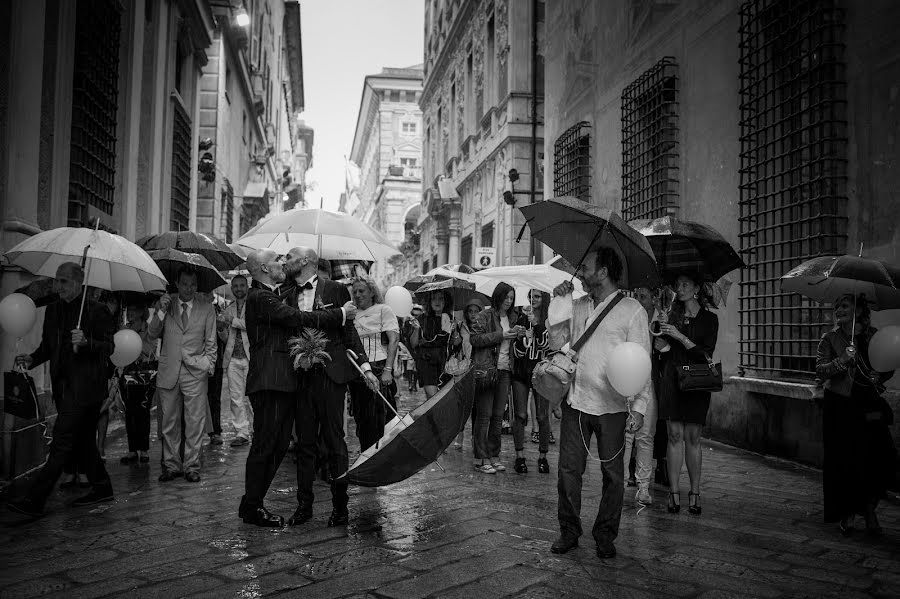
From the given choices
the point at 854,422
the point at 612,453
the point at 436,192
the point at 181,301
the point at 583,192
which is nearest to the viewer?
the point at 612,453

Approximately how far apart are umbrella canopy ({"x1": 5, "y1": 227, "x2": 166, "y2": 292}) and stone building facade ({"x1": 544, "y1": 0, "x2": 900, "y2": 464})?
15.3 feet

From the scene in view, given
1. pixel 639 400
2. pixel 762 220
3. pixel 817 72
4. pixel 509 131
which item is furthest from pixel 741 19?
pixel 509 131

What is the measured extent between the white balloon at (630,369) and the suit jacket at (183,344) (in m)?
3.92

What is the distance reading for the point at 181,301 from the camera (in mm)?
7008

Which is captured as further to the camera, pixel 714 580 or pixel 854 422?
pixel 854 422

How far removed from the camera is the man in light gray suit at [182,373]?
22.3 ft

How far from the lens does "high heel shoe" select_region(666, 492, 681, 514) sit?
5.62m

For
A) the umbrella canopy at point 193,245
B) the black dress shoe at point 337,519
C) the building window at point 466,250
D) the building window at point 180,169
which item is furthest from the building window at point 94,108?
the building window at point 466,250

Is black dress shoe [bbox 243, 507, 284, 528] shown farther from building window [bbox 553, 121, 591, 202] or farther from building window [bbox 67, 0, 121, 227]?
building window [bbox 553, 121, 591, 202]

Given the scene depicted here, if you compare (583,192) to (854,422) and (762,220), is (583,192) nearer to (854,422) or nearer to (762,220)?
(762,220)

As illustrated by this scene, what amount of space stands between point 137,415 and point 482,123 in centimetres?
1707

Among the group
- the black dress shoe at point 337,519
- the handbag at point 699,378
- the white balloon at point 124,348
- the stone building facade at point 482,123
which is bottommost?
the black dress shoe at point 337,519

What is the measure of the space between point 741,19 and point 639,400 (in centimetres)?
629

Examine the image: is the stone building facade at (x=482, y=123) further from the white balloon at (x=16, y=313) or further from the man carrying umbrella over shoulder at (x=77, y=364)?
the white balloon at (x=16, y=313)
